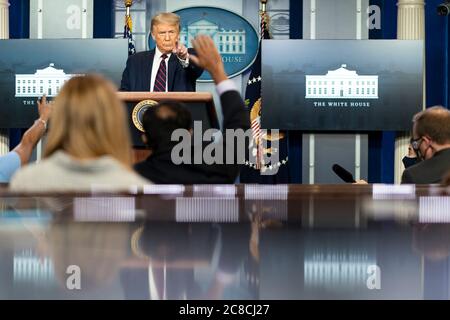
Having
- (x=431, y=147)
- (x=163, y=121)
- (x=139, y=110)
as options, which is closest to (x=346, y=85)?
(x=139, y=110)

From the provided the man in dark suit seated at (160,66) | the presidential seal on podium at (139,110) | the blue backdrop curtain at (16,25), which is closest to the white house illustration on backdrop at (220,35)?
the blue backdrop curtain at (16,25)

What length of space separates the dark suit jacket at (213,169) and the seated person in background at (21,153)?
64 cm

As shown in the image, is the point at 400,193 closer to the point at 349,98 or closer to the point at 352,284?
the point at 352,284

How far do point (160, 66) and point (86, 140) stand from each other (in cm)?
340

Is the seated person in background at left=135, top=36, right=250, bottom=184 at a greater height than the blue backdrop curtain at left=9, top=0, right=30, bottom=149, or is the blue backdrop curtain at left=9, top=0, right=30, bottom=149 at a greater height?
the blue backdrop curtain at left=9, top=0, right=30, bottom=149

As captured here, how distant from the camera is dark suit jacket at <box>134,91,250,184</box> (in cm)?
205

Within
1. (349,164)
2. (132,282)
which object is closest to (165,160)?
(132,282)

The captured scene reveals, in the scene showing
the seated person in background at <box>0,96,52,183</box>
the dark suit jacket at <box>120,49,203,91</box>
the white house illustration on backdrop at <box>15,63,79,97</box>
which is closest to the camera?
the seated person in background at <box>0,96,52,183</box>

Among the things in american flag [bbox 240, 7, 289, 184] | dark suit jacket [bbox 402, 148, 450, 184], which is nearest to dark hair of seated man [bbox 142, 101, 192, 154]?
dark suit jacket [bbox 402, 148, 450, 184]

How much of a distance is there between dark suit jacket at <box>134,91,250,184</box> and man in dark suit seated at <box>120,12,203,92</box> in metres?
2.62

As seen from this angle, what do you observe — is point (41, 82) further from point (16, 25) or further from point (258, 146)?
point (258, 146)

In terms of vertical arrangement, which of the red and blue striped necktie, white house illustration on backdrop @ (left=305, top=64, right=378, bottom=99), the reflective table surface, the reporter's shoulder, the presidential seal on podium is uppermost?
white house illustration on backdrop @ (left=305, top=64, right=378, bottom=99)

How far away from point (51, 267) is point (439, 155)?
2.33 metres

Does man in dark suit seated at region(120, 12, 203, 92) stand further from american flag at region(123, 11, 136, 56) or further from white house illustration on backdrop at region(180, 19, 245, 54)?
white house illustration on backdrop at region(180, 19, 245, 54)
